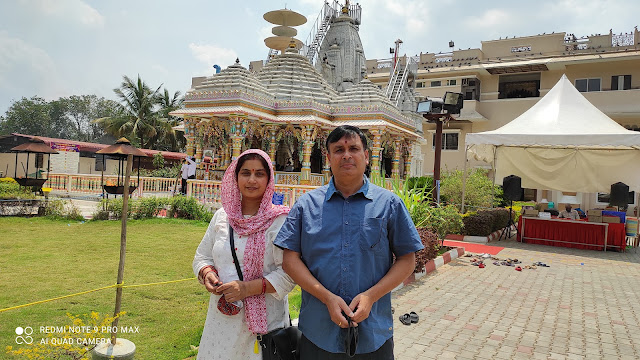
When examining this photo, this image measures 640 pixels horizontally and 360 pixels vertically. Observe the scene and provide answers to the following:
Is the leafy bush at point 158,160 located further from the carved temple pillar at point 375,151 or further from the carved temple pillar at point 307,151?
the carved temple pillar at point 375,151

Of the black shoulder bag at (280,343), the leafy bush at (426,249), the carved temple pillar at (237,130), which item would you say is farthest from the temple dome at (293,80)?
the black shoulder bag at (280,343)

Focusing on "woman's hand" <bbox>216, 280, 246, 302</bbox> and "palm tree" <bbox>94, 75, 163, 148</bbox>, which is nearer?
"woman's hand" <bbox>216, 280, 246, 302</bbox>

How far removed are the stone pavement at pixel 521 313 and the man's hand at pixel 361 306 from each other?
6.88 feet

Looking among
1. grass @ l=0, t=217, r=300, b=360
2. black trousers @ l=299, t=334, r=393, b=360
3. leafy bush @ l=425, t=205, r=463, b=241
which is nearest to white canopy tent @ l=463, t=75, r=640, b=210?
leafy bush @ l=425, t=205, r=463, b=241

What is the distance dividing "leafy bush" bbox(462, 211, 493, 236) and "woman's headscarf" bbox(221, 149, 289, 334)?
32.0ft

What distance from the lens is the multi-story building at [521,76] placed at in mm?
22516

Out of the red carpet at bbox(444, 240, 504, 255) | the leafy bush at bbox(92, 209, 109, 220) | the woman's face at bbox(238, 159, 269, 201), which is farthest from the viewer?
the leafy bush at bbox(92, 209, 109, 220)

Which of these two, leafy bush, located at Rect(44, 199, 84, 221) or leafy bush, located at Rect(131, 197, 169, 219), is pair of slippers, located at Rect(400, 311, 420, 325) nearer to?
leafy bush, located at Rect(131, 197, 169, 219)

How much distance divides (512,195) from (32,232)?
40.0ft

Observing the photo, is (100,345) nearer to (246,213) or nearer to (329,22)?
(246,213)

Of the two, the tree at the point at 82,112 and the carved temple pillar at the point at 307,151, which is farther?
the tree at the point at 82,112

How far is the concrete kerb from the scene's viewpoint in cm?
640

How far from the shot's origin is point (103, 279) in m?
5.60

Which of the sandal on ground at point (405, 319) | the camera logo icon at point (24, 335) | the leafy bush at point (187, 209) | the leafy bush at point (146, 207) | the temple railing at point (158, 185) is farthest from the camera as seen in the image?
the temple railing at point (158, 185)
